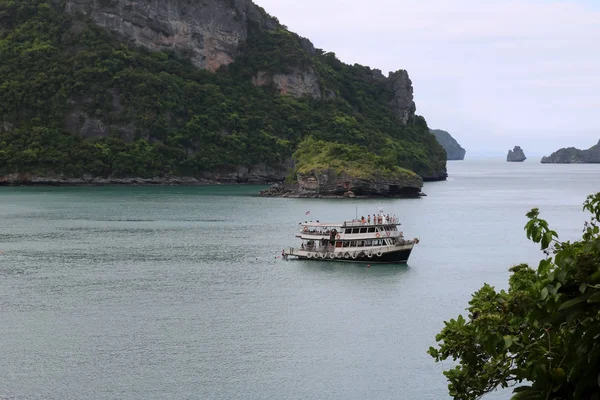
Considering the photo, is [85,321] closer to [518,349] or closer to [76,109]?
[518,349]

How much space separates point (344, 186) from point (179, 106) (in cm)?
5493

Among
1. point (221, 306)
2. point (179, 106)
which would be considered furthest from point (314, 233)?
point (179, 106)

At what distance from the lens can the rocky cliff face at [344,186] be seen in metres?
120

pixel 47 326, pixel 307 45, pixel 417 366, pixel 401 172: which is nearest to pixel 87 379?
pixel 47 326

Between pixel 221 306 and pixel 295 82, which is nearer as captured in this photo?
pixel 221 306

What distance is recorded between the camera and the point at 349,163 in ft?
401

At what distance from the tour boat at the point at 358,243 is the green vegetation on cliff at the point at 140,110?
7125cm

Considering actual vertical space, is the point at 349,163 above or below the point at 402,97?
below

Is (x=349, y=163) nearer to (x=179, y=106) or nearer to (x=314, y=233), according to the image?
(x=179, y=106)

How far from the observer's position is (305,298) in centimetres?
4619

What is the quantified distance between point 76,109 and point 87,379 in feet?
424

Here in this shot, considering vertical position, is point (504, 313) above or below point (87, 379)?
above

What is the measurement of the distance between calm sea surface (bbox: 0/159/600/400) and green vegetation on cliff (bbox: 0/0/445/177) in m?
56.8

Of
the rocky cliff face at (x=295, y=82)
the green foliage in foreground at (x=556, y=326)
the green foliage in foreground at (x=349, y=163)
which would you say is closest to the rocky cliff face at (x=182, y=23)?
the rocky cliff face at (x=295, y=82)
